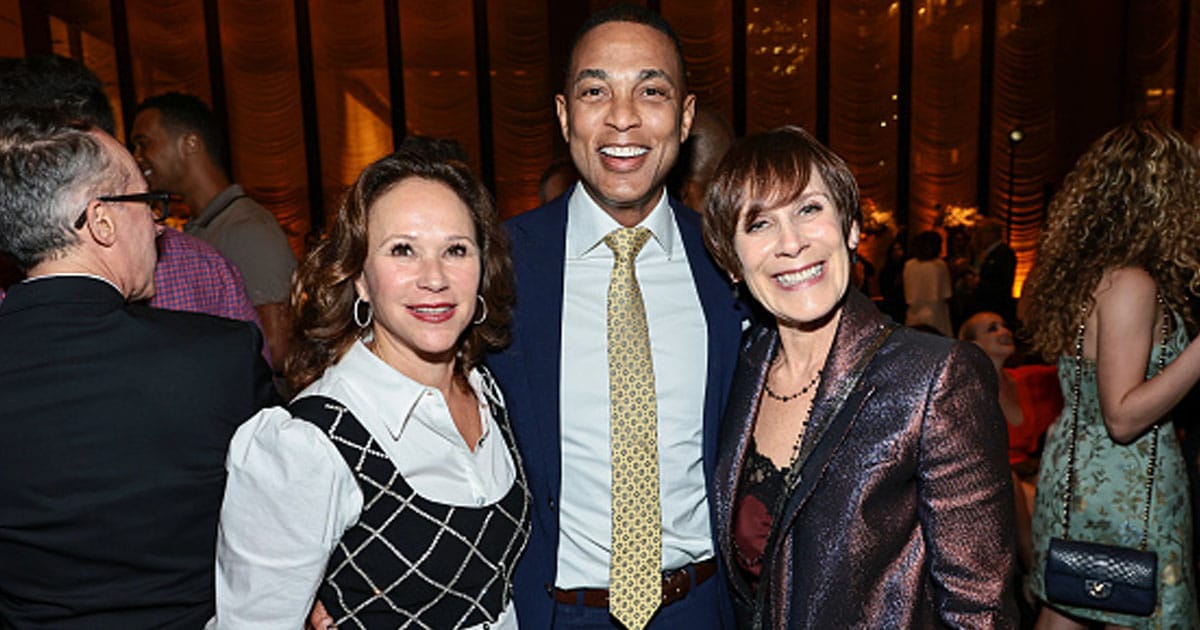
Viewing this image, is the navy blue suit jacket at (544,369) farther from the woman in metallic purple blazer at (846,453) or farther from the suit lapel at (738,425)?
the woman in metallic purple blazer at (846,453)

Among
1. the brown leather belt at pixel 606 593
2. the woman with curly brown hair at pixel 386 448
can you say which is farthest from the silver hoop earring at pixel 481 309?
the brown leather belt at pixel 606 593

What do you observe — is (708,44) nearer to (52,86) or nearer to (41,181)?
(52,86)

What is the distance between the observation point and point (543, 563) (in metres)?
1.88

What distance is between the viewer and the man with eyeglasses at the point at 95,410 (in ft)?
4.63

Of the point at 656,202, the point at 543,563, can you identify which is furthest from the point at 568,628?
the point at 656,202

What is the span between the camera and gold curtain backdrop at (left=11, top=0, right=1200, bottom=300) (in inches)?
442

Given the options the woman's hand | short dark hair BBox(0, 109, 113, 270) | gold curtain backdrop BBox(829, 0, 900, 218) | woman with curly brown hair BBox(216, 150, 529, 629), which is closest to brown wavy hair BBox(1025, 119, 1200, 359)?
woman with curly brown hair BBox(216, 150, 529, 629)

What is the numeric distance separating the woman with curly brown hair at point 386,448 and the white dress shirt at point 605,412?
219mm

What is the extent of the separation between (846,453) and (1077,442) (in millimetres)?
1401

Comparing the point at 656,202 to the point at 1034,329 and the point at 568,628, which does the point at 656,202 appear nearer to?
the point at 568,628

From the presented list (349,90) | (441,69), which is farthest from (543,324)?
(349,90)

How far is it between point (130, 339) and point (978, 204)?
41.9 ft

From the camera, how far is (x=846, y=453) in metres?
1.53

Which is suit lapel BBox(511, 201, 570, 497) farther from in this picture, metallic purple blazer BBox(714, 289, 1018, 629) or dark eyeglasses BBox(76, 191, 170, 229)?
dark eyeglasses BBox(76, 191, 170, 229)
